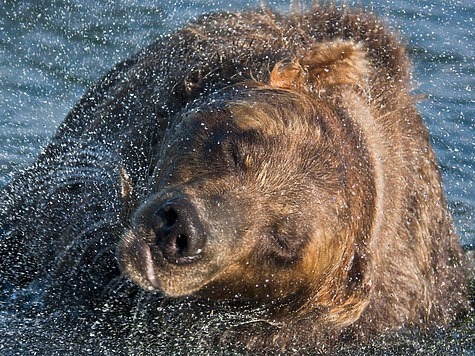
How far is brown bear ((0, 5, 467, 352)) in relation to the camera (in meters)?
4.28

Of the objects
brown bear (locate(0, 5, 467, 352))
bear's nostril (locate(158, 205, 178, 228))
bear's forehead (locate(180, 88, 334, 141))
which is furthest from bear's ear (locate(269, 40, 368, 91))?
bear's nostril (locate(158, 205, 178, 228))

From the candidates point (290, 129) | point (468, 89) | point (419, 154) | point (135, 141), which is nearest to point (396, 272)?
point (419, 154)

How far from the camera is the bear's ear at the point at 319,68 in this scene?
4922mm

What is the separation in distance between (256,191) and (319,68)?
3.14 ft

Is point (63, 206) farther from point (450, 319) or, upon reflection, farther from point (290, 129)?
point (450, 319)

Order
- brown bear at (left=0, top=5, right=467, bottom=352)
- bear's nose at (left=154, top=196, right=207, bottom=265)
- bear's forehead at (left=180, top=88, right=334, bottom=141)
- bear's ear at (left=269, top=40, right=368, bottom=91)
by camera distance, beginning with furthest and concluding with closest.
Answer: bear's ear at (left=269, top=40, right=368, bottom=91) → bear's forehead at (left=180, top=88, right=334, bottom=141) → brown bear at (left=0, top=5, right=467, bottom=352) → bear's nose at (left=154, top=196, right=207, bottom=265)

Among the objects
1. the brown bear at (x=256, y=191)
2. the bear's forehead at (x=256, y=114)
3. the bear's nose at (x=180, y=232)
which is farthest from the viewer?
the bear's forehead at (x=256, y=114)

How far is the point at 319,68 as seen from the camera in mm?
5008

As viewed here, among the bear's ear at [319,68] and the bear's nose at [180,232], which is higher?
the bear's ear at [319,68]

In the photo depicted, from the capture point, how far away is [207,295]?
452 centimetres

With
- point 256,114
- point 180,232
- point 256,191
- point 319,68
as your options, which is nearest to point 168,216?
point 180,232

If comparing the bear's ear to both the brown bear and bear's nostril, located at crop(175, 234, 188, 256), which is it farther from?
bear's nostril, located at crop(175, 234, 188, 256)

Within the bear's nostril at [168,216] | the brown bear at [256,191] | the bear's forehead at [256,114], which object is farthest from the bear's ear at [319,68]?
the bear's nostril at [168,216]

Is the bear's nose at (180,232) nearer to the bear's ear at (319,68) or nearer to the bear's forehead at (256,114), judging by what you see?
the bear's forehead at (256,114)
